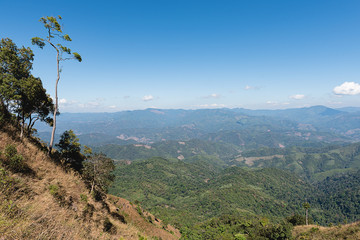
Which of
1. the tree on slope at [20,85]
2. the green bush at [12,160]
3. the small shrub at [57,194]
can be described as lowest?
the small shrub at [57,194]

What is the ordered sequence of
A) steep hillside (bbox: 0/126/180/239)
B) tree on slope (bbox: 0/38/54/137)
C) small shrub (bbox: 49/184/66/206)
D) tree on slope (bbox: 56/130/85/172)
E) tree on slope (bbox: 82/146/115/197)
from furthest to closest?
tree on slope (bbox: 56/130/85/172), tree on slope (bbox: 82/146/115/197), tree on slope (bbox: 0/38/54/137), small shrub (bbox: 49/184/66/206), steep hillside (bbox: 0/126/180/239)

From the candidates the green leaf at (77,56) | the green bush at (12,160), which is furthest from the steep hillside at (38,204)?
the green leaf at (77,56)

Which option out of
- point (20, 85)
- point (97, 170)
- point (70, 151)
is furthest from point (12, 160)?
point (70, 151)

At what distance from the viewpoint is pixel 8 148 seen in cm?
1152

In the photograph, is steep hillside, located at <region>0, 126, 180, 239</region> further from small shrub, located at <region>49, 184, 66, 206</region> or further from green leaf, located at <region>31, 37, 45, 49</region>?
green leaf, located at <region>31, 37, 45, 49</region>

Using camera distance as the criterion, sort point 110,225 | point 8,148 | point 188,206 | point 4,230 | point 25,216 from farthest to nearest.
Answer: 1. point 188,206
2. point 110,225
3. point 8,148
4. point 25,216
5. point 4,230

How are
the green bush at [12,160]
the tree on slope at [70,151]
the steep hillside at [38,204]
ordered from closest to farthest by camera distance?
the steep hillside at [38,204]
the green bush at [12,160]
the tree on slope at [70,151]

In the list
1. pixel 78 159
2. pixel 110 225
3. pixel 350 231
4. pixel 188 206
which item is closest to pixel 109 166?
pixel 78 159

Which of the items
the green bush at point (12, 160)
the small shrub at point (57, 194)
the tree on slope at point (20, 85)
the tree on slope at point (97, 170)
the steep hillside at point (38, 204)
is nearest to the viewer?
the steep hillside at point (38, 204)

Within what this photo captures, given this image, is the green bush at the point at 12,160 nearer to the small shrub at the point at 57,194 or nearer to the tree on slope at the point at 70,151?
the small shrub at the point at 57,194

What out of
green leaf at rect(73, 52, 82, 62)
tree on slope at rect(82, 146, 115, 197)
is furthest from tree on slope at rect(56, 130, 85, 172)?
green leaf at rect(73, 52, 82, 62)

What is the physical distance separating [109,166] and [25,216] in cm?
1921

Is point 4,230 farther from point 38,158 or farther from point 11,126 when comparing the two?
point 11,126

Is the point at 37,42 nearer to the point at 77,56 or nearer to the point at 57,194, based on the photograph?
the point at 77,56
